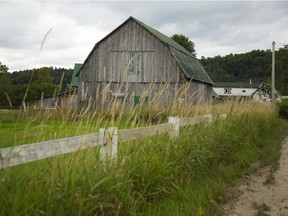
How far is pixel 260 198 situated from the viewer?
17.6 ft

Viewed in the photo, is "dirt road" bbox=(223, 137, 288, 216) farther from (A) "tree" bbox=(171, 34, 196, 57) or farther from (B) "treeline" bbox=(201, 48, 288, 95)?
(B) "treeline" bbox=(201, 48, 288, 95)

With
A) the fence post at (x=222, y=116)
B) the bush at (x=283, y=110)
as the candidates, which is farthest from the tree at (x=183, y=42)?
the fence post at (x=222, y=116)

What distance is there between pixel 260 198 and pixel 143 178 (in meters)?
2.36

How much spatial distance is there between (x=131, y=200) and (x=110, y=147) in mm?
761

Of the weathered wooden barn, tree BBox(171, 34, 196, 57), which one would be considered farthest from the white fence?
tree BBox(171, 34, 196, 57)

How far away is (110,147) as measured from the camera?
155 inches

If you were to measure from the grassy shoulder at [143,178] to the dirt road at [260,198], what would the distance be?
20cm

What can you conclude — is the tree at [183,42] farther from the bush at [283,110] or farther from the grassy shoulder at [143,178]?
the grassy shoulder at [143,178]

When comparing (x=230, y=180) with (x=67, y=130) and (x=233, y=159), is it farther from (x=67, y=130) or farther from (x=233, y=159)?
(x=67, y=130)

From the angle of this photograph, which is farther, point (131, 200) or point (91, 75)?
point (91, 75)

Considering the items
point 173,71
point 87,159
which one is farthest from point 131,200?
point 173,71

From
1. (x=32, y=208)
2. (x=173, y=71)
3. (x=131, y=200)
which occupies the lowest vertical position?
(x=131, y=200)

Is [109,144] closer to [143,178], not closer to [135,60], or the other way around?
[143,178]

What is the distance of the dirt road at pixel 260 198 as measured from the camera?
4.69 meters
